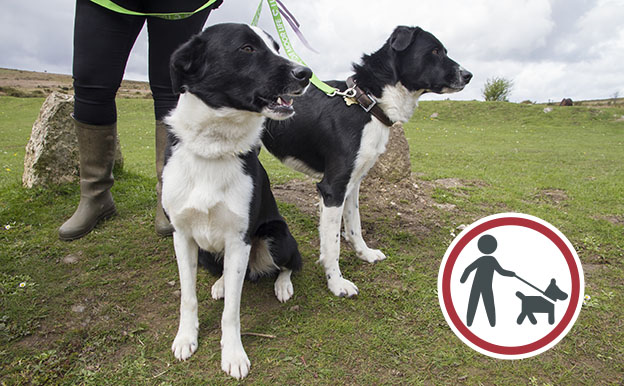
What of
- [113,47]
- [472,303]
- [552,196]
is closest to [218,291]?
[472,303]

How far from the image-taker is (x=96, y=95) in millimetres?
2678

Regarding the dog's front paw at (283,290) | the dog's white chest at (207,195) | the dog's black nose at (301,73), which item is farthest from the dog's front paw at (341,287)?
the dog's black nose at (301,73)

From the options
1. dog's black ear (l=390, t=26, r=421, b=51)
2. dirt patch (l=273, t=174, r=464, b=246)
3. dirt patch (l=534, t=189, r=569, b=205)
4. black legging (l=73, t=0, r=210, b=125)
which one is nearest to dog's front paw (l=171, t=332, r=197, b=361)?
black legging (l=73, t=0, r=210, b=125)

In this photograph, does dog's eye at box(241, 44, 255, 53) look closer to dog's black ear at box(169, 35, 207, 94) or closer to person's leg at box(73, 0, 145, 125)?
dog's black ear at box(169, 35, 207, 94)

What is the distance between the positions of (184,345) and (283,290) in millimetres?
701

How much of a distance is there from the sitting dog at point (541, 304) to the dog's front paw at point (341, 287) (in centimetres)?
99

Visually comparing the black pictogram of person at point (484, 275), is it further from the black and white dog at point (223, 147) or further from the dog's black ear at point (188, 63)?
the dog's black ear at point (188, 63)

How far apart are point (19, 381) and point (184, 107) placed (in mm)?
1437

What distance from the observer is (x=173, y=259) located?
9.24 ft

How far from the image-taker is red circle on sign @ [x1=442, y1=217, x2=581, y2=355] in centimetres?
190

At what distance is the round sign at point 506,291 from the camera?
190 cm

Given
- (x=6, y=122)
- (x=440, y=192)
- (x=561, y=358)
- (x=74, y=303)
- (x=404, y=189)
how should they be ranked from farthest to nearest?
1. (x=6, y=122)
2. (x=440, y=192)
3. (x=404, y=189)
4. (x=74, y=303)
5. (x=561, y=358)

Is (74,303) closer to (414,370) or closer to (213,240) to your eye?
(213,240)

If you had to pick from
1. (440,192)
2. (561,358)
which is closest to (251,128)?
(561,358)
